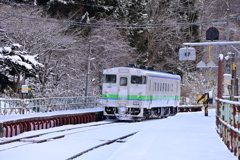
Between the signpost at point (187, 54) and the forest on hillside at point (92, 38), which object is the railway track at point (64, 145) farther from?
the forest on hillside at point (92, 38)

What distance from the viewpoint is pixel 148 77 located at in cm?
2544

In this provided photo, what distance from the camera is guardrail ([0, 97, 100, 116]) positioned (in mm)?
21250

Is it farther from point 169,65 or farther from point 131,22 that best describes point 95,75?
point 169,65

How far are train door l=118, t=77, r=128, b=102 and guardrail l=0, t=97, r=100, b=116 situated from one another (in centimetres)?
322

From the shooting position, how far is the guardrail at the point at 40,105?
21.2 meters

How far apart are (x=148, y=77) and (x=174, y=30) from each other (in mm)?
24360

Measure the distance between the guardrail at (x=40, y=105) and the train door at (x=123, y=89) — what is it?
3225mm

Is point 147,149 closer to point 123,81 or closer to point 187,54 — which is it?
point 187,54

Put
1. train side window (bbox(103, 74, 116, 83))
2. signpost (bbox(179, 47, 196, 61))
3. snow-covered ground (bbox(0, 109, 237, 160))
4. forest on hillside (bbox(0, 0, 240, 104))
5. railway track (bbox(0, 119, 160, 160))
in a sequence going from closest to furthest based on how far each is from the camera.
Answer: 1. snow-covered ground (bbox(0, 109, 237, 160))
2. railway track (bbox(0, 119, 160, 160))
3. signpost (bbox(179, 47, 196, 61))
4. train side window (bbox(103, 74, 116, 83))
5. forest on hillside (bbox(0, 0, 240, 104))

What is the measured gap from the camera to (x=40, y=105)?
22.9 metres

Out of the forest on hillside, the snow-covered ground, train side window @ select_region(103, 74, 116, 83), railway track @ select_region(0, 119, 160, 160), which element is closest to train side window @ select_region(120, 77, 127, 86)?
train side window @ select_region(103, 74, 116, 83)

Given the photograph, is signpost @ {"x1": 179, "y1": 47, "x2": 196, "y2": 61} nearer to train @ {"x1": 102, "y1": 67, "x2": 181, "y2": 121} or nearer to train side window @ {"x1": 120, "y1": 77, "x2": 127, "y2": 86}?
train @ {"x1": 102, "y1": 67, "x2": 181, "y2": 121}

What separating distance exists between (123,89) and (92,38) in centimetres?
1548

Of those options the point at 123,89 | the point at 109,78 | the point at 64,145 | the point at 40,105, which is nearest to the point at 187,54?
the point at 123,89
